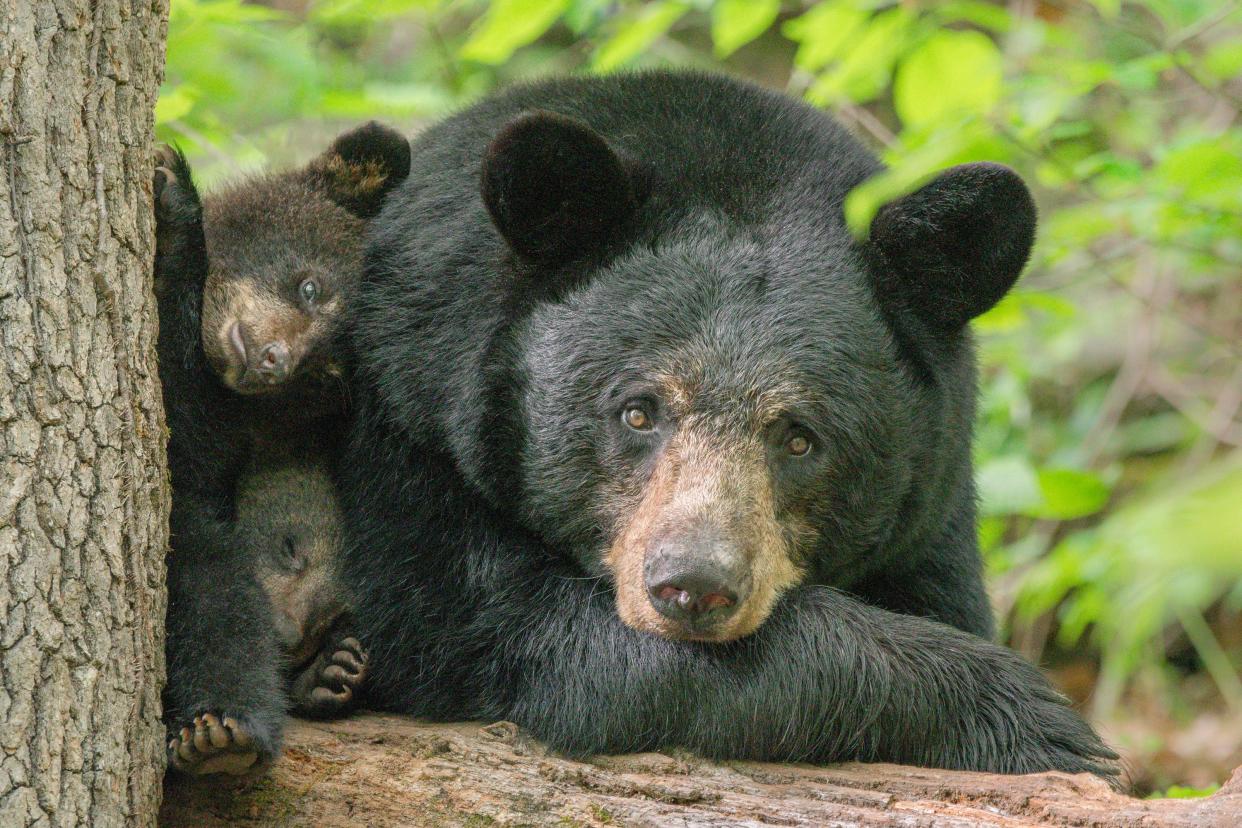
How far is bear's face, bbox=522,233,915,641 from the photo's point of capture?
13.3 feet

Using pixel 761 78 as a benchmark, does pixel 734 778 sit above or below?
below

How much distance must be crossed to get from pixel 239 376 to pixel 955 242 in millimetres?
2423

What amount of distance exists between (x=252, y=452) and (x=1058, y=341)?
6.36m

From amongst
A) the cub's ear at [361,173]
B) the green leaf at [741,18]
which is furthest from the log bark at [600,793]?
the green leaf at [741,18]

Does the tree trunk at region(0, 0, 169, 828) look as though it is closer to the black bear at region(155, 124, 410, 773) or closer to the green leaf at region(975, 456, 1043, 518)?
the black bear at region(155, 124, 410, 773)

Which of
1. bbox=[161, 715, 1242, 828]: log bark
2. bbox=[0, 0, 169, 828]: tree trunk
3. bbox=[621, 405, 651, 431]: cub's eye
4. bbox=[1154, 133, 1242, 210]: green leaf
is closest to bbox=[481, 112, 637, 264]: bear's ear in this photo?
bbox=[621, 405, 651, 431]: cub's eye

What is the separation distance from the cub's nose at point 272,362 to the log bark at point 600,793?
117cm

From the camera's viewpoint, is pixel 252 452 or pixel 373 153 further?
pixel 373 153

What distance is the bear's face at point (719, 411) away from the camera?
405 cm

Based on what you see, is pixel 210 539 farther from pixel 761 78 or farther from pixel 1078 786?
pixel 761 78

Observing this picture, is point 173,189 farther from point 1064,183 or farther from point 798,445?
point 1064,183

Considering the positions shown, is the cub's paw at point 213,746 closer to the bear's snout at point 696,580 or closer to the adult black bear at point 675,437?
the adult black bear at point 675,437

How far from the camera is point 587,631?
13.7 ft

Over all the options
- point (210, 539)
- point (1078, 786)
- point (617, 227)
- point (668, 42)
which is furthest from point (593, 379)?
point (668, 42)
